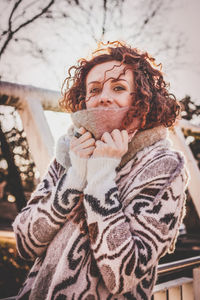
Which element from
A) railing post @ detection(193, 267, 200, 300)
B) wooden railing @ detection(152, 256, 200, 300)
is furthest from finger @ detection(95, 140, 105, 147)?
railing post @ detection(193, 267, 200, 300)

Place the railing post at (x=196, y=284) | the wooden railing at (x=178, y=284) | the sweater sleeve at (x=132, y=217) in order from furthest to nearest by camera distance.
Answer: the railing post at (x=196, y=284) < the wooden railing at (x=178, y=284) < the sweater sleeve at (x=132, y=217)

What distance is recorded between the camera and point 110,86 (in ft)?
3.76

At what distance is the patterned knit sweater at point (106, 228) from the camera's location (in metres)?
0.84

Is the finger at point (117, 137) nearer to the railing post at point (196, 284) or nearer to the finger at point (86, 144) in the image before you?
the finger at point (86, 144)

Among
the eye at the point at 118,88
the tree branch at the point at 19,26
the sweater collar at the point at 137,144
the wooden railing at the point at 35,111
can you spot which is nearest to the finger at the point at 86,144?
the sweater collar at the point at 137,144

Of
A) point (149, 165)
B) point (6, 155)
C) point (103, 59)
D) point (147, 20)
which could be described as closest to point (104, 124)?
point (149, 165)

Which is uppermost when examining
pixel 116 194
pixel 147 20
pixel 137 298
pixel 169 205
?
pixel 147 20

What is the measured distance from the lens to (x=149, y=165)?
3.35 feet

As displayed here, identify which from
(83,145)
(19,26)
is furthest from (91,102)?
(19,26)

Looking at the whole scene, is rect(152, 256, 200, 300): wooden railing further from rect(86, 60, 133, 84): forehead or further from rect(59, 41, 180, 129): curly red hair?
rect(86, 60, 133, 84): forehead

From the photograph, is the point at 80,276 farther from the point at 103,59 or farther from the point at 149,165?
the point at 103,59

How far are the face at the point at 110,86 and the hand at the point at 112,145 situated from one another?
180 millimetres

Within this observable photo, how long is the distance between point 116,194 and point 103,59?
0.73m

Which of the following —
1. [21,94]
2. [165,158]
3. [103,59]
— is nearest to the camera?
[165,158]
